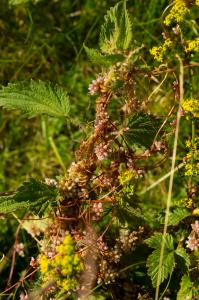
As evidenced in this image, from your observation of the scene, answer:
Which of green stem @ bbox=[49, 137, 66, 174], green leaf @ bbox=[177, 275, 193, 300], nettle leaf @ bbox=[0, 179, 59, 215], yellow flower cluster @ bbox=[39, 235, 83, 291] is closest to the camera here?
yellow flower cluster @ bbox=[39, 235, 83, 291]

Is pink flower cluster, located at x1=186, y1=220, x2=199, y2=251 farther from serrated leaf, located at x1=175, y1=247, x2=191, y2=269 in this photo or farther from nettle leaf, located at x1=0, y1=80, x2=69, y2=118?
nettle leaf, located at x1=0, y1=80, x2=69, y2=118

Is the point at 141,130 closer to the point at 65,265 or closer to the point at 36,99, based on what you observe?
the point at 36,99

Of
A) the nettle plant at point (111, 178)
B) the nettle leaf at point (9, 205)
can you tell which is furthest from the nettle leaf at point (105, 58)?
the nettle leaf at point (9, 205)

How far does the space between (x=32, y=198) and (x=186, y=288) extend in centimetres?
53

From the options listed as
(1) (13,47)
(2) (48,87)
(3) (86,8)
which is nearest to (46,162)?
(1) (13,47)

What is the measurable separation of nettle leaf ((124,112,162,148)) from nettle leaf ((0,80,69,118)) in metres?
0.20

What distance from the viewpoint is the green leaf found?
5.41 feet

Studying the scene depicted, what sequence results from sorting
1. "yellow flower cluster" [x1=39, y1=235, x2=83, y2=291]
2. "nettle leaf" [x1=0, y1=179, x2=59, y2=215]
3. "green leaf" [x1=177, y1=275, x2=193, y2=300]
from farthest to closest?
1. "green leaf" [x1=177, y1=275, x2=193, y2=300]
2. "nettle leaf" [x1=0, y1=179, x2=59, y2=215]
3. "yellow flower cluster" [x1=39, y1=235, x2=83, y2=291]

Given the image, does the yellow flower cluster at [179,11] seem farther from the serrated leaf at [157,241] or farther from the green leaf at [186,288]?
the green leaf at [186,288]

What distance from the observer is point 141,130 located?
1.61m

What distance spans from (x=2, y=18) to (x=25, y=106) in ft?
4.51

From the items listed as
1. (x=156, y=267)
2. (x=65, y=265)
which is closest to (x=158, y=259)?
(x=156, y=267)

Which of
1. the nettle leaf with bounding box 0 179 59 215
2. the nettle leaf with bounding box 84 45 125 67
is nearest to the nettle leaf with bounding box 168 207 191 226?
the nettle leaf with bounding box 0 179 59 215

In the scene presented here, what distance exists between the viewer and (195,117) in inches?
63.7
